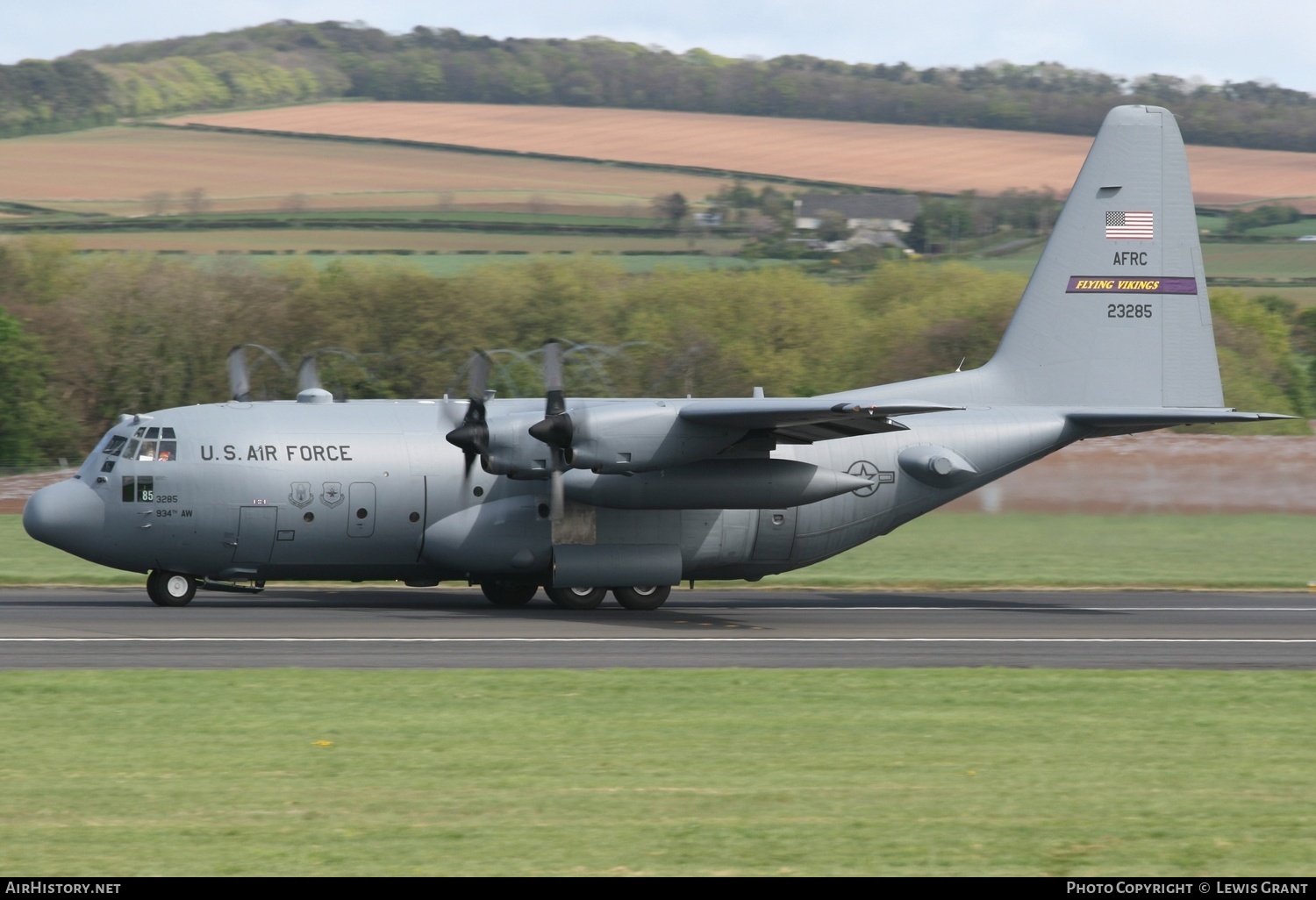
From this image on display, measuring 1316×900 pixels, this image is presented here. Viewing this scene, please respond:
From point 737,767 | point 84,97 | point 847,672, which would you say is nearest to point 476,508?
point 847,672

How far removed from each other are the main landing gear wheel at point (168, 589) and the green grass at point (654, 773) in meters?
7.08

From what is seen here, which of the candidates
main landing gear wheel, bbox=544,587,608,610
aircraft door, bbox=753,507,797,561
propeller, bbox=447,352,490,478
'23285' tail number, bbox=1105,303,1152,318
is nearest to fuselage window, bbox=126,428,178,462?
propeller, bbox=447,352,490,478

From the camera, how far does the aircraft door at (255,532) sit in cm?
2198

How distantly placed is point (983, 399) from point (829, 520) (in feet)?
12.2

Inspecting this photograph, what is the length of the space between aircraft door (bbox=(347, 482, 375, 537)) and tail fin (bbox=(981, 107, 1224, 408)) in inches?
420

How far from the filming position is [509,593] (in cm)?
2394

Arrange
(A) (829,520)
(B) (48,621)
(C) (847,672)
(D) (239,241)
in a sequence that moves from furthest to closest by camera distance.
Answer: (D) (239,241), (A) (829,520), (B) (48,621), (C) (847,672)

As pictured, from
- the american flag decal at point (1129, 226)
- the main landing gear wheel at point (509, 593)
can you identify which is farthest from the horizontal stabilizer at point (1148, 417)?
the main landing gear wheel at point (509, 593)

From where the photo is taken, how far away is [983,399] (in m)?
25.2

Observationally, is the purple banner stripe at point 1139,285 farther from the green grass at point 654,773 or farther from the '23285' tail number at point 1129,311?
the green grass at point 654,773

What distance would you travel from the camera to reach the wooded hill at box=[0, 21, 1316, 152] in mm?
85625

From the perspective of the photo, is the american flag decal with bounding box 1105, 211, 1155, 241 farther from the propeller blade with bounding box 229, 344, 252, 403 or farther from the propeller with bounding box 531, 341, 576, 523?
the propeller blade with bounding box 229, 344, 252, 403

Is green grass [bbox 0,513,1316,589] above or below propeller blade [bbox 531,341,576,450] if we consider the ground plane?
below

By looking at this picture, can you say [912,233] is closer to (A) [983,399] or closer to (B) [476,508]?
(A) [983,399]
